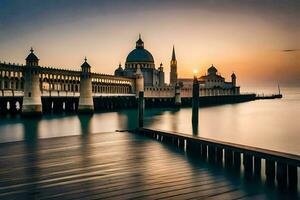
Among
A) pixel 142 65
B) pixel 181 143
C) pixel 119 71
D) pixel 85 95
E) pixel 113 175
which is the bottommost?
pixel 113 175

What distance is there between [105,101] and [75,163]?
91.5m

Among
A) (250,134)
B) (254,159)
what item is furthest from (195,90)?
(254,159)

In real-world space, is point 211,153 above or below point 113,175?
above

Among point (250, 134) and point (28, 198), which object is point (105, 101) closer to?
point (250, 134)

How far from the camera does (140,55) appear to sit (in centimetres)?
17525

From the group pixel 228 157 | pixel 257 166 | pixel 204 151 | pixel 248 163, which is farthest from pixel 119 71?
pixel 257 166

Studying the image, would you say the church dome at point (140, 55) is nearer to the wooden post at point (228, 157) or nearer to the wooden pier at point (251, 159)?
the wooden pier at point (251, 159)

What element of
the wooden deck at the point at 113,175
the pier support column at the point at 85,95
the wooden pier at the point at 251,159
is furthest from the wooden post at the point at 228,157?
the pier support column at the point at 85,95

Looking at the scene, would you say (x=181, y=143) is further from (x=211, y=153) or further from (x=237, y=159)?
(x=237, y=159)

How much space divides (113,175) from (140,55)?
161524 mm

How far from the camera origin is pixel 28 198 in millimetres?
12602

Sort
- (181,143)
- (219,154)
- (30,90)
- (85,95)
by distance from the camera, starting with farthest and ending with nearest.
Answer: (85,95) < (30,90) < (181,143) < (219,154)

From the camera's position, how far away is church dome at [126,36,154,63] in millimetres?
174375

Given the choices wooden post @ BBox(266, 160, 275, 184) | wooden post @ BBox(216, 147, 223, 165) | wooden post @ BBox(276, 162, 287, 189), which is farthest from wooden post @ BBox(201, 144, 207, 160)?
wooden post @ BBox(276, 162, 287, 189)
